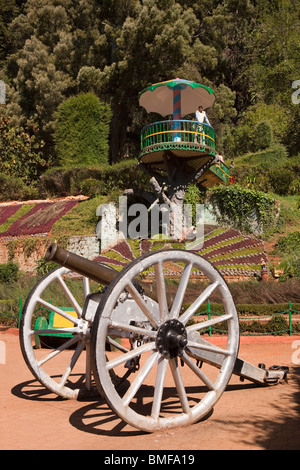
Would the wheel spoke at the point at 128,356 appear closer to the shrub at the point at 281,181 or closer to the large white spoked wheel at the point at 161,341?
the large white spoked wheel at the point at 161,341

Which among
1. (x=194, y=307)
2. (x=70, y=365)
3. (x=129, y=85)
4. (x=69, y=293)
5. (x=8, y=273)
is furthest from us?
(x=129, y=85)

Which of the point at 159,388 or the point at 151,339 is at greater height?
the point at 151,339

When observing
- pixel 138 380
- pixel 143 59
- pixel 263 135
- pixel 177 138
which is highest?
pixel 143 59

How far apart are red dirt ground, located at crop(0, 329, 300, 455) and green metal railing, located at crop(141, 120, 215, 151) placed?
14322 millimetres

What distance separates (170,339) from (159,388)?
45 cm

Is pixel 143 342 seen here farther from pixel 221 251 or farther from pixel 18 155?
pixel 18 155

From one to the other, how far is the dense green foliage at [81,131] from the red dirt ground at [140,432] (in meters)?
24.9

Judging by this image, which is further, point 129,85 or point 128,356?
point 129,85

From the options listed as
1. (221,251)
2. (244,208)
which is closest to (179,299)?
(221,251)

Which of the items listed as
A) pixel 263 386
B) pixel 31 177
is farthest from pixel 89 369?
pixel 31 177

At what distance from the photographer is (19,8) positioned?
44.8m

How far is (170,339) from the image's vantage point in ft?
15.8

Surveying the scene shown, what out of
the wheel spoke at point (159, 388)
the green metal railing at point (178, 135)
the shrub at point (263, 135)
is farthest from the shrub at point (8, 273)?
the shrub at point (263, 135)
